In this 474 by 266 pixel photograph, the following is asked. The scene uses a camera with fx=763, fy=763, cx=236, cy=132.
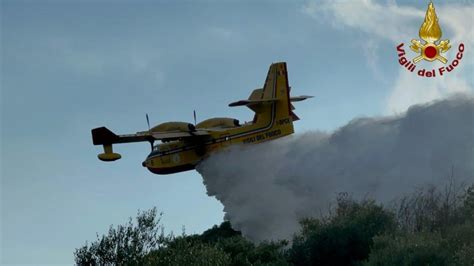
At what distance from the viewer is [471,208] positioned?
135 feet

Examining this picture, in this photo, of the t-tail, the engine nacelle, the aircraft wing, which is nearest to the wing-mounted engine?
the engine nacelle

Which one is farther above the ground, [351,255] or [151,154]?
[151,154]

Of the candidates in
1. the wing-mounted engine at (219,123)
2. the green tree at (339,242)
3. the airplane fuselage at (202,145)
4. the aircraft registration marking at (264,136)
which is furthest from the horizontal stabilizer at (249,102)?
the green tree at (339,242)

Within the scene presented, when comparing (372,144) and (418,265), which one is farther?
(372,144)

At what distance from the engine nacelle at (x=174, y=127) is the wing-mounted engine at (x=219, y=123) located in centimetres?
178

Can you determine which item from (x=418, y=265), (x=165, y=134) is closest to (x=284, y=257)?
(x=418, y=265)

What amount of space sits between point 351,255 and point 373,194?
→ 10.3m

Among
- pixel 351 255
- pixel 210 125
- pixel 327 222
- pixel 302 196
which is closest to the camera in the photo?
pixel 351 255

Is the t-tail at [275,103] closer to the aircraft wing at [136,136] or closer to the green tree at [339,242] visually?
the aircraft wing at [136,136]

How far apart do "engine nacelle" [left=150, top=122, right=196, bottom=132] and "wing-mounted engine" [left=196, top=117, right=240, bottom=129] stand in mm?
1780

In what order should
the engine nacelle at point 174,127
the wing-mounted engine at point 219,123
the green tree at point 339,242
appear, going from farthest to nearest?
the wing-mounted engine at point 219,123, the engine nacelle at point 174,127, the green tree at point 339,242

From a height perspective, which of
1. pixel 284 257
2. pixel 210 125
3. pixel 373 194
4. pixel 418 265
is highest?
pixel 210 125

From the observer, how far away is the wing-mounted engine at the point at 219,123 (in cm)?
4928

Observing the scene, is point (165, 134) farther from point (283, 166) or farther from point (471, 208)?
point (471, 208)
